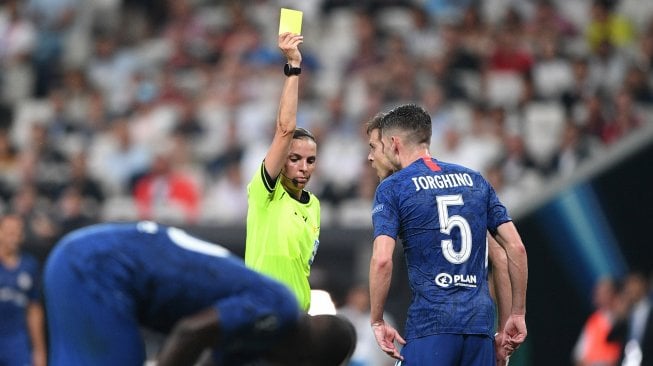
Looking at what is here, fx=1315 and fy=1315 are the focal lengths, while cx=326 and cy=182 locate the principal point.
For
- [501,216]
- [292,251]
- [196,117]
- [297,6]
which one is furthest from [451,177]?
[297,6]

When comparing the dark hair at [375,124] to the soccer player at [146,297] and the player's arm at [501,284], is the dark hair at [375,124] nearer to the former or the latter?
the player's arm at [501,284]

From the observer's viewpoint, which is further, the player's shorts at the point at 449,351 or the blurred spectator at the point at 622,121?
the blurred spectator at the point at 622,121

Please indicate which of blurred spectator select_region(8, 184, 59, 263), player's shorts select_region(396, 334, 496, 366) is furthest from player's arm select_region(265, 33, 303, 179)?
blurred spectator select_region(8, 184, 59, 263)

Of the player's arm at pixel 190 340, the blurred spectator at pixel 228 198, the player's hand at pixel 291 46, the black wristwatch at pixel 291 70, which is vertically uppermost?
the player's hand at pixel 291 46

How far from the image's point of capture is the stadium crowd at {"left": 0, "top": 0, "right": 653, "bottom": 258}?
1595cm

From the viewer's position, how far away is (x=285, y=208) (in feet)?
26.6

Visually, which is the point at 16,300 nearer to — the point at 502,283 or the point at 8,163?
the point at 8,163

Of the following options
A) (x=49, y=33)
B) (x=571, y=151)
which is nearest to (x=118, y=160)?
(x=49, y=33)

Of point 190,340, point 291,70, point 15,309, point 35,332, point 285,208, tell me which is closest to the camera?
point 190,340

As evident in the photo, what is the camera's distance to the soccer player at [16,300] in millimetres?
12859

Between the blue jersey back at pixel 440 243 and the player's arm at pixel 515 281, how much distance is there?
0.44 feet

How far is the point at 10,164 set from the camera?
17.7m

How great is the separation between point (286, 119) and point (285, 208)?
0.62 metres

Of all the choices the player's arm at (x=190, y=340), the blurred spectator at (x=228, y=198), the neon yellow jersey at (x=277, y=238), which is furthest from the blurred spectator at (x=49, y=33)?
the player's arm at (x=190, y=340)
